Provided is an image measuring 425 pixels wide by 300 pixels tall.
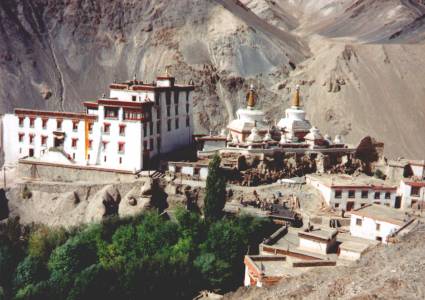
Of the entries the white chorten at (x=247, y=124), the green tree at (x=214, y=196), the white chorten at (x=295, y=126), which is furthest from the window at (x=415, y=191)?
the green tree at (x=214, y=196)

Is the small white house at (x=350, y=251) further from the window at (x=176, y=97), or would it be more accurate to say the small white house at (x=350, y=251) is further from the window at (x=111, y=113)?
the window at (x=176, y=97)

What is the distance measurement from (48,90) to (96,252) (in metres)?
41.7

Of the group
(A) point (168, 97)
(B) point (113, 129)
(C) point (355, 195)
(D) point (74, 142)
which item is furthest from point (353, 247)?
(D) point (74, 142)

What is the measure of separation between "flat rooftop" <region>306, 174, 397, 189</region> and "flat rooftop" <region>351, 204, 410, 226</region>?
2.52 m

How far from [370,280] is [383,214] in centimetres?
1649

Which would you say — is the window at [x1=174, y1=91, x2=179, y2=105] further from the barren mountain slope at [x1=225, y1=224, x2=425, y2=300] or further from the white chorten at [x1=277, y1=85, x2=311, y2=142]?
the barren mountain slope at [x1=225, y1=224, x2=425, y2=300]

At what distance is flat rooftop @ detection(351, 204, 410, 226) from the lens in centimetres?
3439

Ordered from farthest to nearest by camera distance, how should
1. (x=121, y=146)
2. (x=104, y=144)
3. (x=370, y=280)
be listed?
1. (x=104, y=144)
2. (x=121, y=146)
3. (x=370, y=280)

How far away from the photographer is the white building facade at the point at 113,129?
1718 inches

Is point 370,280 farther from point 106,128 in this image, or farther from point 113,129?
point 106,128

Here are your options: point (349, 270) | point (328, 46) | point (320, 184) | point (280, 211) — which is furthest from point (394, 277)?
point (328, 46)

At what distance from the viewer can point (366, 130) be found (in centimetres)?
6969

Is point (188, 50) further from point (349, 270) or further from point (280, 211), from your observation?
point (349, 270)

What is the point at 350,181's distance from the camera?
43.2m
